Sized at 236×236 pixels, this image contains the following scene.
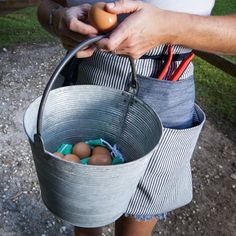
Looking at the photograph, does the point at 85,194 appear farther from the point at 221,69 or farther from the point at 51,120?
the point at 221,69

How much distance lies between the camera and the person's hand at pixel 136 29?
2.63 feet

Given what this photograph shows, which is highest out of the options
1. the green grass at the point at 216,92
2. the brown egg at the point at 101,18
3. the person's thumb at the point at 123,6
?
the person's thumb at the point at 123,6

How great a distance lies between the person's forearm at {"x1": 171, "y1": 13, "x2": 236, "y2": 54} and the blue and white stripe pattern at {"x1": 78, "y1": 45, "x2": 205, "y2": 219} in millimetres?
137

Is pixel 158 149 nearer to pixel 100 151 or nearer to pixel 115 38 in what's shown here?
pixel 100 151

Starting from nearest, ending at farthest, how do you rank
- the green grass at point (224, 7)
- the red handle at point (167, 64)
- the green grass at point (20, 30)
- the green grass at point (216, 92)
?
the red handle at point (167, 64) < the green grass at point (216, 92) < the green grass at point (20, 30) < the green grass at point (224, 7)

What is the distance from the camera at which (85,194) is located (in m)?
0.83

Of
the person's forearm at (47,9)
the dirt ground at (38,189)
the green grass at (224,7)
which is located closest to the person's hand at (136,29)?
the person's forearm at (47,9)

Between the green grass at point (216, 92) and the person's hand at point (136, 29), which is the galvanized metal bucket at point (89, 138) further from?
the green grass at point (216, 92)

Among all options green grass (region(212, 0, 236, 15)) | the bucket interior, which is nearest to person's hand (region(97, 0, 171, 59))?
the bucket interior

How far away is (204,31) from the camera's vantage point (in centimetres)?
94

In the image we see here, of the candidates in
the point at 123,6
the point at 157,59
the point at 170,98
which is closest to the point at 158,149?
the point at 170,98

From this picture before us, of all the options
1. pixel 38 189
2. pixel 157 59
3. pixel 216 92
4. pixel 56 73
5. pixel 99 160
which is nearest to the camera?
pixel 56 73

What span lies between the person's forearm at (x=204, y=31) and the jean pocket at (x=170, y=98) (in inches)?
6.4

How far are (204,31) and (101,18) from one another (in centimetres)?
26
